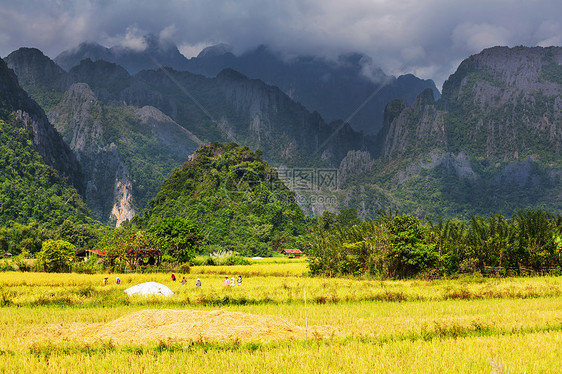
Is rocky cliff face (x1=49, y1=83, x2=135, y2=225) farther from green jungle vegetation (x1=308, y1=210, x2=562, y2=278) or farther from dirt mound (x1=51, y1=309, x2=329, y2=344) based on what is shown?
dirt mound (x1=51, y1=309, x2=329, y2=344)

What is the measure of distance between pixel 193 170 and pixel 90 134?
333 feet

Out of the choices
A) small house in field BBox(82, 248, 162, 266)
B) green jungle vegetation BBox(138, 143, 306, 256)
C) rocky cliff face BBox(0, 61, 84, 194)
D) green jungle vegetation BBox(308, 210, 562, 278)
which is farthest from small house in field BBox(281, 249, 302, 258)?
rocky cliff face BBox(0, 61, 84, 194)

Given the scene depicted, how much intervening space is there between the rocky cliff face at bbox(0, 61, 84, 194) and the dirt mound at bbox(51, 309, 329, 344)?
14165 centimetres

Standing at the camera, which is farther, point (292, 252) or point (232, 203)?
point (232, 203)

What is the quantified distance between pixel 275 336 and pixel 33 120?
154 meters

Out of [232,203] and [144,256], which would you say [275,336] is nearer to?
[144,256]

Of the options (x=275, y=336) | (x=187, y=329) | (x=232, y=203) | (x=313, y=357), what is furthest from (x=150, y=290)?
(x=232, y=203)

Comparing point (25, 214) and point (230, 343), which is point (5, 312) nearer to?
point (230, 343)

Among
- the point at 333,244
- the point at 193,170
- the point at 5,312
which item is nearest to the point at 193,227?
the point at 333,244

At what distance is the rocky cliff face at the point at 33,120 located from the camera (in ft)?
454

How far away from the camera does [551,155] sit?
632ft

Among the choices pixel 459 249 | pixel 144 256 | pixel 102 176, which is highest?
pixel 102 176

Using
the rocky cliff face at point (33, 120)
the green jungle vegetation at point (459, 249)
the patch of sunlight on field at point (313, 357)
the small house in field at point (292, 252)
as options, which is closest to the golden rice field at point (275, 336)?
the patch of sunlight on field at point (313, 357)

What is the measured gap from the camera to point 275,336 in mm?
13078
